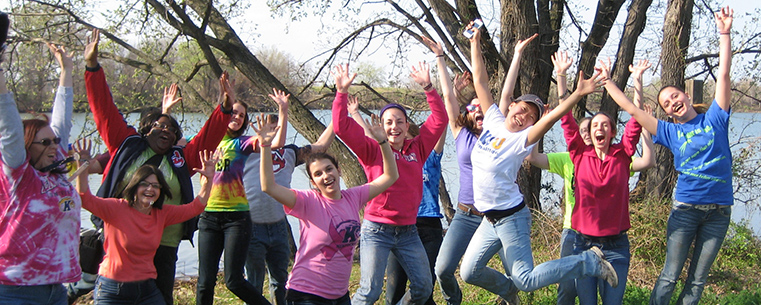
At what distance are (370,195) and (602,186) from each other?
1.74 m

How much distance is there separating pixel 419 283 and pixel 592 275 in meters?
1.22

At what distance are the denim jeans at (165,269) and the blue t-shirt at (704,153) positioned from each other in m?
3.63

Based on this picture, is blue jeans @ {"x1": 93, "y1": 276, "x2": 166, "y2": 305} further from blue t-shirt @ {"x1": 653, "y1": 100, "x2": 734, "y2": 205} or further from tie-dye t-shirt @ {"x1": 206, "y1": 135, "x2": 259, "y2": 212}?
blue t-shirt @ {"x1": 653, "y1": 100, "x2": 734, "y2": 205}

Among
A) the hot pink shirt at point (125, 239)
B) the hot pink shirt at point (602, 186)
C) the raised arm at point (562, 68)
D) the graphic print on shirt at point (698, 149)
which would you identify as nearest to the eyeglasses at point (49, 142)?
the hot pink shirt at point (125, 239)

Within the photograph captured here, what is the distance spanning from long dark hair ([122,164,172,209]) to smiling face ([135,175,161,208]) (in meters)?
0.02

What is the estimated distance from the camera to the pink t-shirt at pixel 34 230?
3.34m

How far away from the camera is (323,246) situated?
160 inches

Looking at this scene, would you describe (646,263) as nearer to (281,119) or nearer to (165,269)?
(281,119)

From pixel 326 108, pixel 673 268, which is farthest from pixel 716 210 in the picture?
pixel 326 108

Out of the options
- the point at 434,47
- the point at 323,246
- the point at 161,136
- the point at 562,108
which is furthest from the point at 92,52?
the point at 562,108

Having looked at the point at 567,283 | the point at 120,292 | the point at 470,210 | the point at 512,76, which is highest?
the point at 512,76

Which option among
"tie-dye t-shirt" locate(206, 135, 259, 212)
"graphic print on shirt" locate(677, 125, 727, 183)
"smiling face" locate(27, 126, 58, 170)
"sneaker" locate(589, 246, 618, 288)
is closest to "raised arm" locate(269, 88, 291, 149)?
"tie-dye t-shirt" locate(206, 135, 259, 212)

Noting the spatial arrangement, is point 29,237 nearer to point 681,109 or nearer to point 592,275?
point 592,275

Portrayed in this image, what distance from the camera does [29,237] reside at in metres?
3.37
